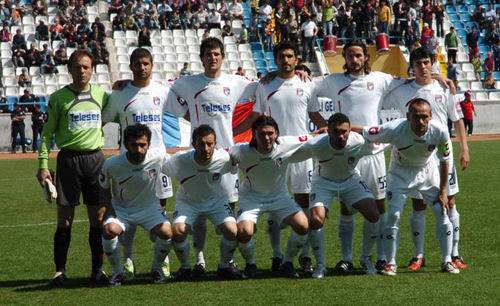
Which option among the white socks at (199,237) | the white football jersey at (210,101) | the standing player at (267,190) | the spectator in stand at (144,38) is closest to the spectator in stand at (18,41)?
the spectator in stand at (144,38)

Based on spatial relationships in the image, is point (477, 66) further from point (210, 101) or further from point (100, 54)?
point (210, 101)

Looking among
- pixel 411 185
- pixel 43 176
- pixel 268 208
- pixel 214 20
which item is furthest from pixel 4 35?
pixel 411 185

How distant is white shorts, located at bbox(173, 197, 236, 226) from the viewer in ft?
31.8

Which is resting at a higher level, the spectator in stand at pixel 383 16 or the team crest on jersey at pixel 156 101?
the spectator in stand at pixel 383 16

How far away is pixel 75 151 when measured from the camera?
9.69 meters

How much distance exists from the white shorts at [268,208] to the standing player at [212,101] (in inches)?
19.1

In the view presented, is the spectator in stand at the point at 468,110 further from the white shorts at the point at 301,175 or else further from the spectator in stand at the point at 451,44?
the white shorts at the point at 301,175

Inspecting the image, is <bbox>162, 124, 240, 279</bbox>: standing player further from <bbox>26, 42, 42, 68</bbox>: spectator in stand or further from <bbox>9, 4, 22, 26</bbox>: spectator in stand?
<bbox>9, 4, 22, 26</bbox>: spectator in stand

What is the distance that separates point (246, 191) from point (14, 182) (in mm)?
12347

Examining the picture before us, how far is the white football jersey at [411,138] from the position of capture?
9.71 m

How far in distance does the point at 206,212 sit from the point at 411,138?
2.14m

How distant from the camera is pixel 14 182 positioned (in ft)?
69.5

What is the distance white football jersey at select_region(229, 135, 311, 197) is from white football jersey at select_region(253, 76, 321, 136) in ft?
2.00

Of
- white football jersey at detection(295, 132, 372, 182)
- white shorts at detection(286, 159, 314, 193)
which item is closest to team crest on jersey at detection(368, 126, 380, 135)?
white football jersey at detection(295, 132, 372, 182)
